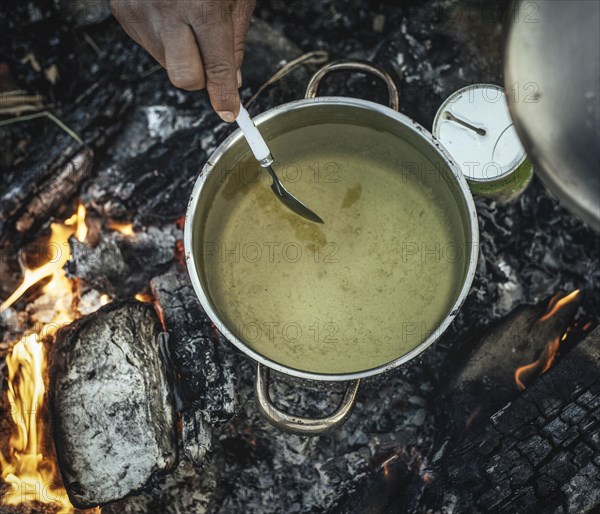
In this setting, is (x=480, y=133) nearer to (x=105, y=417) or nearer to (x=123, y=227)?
(x=123, y=227)

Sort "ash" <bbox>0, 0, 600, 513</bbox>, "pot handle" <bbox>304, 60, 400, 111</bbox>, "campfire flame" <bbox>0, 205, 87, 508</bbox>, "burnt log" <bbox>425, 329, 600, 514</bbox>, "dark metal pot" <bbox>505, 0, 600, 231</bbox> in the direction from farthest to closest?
"ash" <bbox>0, 0, 600, 513</bbox>
"campfire flame" <bbox>0, 205, 87, 508</bbox>
"pot handle" <bbox>304, 60, 400, 111</bbox>
"burnt log" <bbox>425, 329, 600, 514</bbox>
"dark metal pot" <bbox>505, 0, 600, 231</bbox>

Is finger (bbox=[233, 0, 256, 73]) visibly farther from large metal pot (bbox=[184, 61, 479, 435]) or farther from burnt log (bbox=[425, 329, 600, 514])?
burnt log (bbox=[425, 329, 600, 514])

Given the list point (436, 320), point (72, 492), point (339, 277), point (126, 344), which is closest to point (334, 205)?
point (339, 277)

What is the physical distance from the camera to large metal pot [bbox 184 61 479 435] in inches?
52.0

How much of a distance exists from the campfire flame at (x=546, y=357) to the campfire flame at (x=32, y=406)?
1.59 meters

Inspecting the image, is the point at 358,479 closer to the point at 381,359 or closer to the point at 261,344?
the point at 381,359

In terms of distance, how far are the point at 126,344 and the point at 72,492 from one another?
46cm

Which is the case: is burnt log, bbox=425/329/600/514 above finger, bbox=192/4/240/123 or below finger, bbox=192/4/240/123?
below

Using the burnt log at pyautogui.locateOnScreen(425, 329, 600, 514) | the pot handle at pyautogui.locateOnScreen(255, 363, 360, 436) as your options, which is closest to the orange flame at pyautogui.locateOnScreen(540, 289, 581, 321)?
the burnt log at pyautogui.locateOnScreen(425, 329, 600, 514)

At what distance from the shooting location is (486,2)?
1.89 m

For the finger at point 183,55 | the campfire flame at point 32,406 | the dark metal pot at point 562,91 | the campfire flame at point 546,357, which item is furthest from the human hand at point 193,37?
the campfire flame at point 546,357

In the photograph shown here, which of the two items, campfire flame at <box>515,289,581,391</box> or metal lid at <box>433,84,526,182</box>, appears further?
campfire flame at <box>515,289,581,391</box>

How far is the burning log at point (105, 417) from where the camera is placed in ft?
4.85

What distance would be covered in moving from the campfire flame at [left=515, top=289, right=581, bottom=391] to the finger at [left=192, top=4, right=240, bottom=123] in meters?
1.30
